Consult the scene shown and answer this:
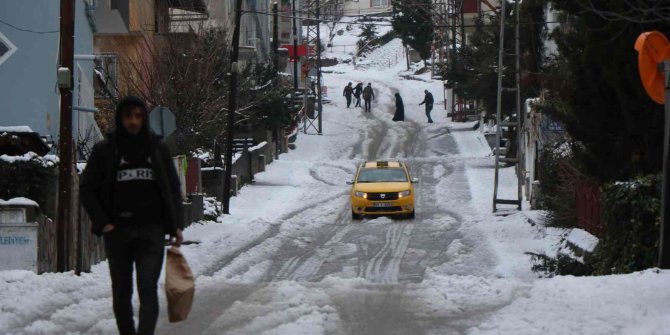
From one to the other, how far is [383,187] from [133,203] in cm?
2278

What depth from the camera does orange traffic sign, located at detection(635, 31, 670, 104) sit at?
1016cm

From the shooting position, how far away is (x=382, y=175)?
31031 millimetres

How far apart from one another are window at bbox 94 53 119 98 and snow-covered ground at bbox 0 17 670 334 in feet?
16.4

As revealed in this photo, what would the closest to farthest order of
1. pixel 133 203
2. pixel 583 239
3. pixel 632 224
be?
pixel 133 203, pixel 632 224, pixel 583 239

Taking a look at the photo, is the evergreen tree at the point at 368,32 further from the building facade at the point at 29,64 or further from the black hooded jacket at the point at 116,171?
the black hooded jacket at the point at 116,171

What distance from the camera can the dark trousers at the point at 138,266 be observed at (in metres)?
7.08

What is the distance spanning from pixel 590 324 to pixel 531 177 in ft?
75.9

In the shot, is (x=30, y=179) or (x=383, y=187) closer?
(x=30, y=179)

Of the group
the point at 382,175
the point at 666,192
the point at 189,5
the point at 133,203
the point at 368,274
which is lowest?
the point at 368,274

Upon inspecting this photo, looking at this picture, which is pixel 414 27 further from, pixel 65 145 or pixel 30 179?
pixel 65 145

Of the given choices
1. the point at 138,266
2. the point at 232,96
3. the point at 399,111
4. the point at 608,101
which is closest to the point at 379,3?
the point at 399,111

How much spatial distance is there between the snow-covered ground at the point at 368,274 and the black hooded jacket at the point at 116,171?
1.89 metres

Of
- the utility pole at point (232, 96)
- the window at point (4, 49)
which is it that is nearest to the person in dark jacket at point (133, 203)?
the window at point (4, 49)

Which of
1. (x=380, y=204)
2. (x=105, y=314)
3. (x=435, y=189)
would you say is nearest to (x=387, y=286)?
(x=105, y=314)
